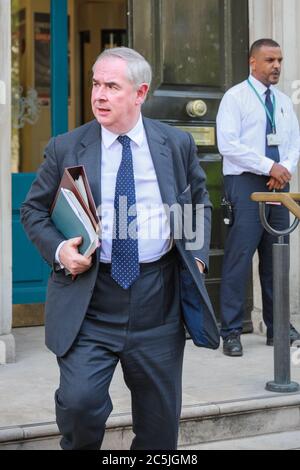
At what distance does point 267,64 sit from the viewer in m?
6.57

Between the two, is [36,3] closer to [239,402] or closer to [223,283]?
[223,283]

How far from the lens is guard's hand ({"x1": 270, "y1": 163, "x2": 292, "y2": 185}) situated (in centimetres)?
638

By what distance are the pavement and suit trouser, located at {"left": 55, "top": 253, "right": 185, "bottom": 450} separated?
1161mm

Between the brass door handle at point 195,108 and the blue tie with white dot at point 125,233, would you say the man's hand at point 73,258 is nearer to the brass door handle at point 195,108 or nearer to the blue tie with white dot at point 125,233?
the blue tie with white dot at point 125,233

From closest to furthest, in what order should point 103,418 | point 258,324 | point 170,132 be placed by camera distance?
point 103,418 < point 170,132 < point 258,324

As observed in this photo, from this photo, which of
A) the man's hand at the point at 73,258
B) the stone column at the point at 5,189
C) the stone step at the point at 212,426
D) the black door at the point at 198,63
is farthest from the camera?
the black door at the point at 198,63

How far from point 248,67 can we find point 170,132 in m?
3.57

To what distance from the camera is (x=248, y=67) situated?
722cm

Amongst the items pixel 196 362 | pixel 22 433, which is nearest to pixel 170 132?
pixel 22 433

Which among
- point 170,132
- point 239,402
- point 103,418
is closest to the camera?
point 103,418

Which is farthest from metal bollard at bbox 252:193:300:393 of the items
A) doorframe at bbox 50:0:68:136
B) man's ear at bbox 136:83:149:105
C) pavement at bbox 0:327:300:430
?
doorframe at bbox 50:0:68:136

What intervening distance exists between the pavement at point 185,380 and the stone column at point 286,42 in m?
0.45

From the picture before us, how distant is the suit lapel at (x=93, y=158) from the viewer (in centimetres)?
360

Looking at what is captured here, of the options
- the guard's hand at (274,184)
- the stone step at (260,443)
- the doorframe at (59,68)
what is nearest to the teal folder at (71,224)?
→ the stone step at (260,443)
